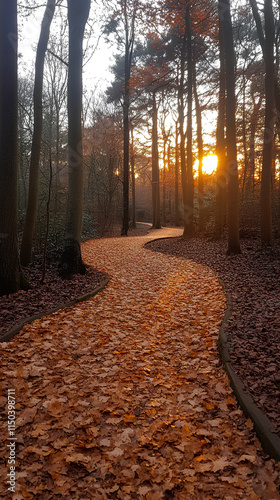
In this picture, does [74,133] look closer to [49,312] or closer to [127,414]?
[49,312]

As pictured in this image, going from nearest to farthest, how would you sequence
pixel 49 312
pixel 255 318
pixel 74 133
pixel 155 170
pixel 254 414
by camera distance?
pixel 254 414
pixel 255 318
pixel 49 312
pixel 74 133
pixel 155 170

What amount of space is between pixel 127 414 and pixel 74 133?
23.1 feet

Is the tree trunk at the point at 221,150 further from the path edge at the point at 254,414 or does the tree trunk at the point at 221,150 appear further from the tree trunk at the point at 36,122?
the path edge at the point at 254,414

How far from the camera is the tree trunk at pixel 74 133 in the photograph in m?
7.75

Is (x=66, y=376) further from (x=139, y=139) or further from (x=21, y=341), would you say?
(x=139, y=139)

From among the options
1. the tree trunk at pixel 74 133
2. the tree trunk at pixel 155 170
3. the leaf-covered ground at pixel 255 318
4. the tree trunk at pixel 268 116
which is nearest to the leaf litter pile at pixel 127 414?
the leaf-covered ground at pixel 255 318

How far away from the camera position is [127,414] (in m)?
2.97

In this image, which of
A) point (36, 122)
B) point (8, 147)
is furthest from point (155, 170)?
point (8, 147)

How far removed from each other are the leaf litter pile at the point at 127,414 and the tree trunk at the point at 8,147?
1427mm

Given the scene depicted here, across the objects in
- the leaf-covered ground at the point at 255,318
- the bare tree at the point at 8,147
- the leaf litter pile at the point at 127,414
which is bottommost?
the leaf litter pile at the point at 127,414

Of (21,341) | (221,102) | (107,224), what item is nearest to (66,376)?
(21,341)

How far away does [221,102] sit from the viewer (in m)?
13.8

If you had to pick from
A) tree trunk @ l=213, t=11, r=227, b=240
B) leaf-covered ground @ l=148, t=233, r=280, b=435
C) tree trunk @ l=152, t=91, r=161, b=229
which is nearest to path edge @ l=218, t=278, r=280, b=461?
leaf-covered ground @ l=148, t=233, r=280, b=435

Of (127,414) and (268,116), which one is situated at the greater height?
(268,116)
